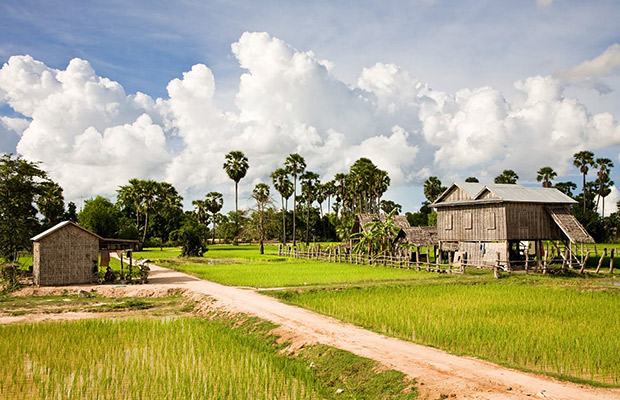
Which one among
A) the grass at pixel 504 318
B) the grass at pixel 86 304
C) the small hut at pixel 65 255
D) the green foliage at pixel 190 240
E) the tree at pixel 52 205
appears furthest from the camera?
the tree at pixel 52 205

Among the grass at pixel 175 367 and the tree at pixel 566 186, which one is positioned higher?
the tree at pixel 566 186

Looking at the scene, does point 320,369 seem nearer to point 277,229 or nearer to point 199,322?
point 199,322

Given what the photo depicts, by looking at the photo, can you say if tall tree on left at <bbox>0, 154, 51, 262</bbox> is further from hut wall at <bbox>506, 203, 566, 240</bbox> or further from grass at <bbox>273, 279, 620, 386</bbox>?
hut wall at <bbox>506, 203, 566, 240</bbox>

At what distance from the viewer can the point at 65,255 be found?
2500 cm

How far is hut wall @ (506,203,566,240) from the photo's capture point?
32906 millimetres

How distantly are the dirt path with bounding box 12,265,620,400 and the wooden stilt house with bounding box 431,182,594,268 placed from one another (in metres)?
19.9

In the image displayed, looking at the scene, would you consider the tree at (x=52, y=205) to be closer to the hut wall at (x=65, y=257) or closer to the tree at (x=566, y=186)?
the hut wall at (x=65, y=257)

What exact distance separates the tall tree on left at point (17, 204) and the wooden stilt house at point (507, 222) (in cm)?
2984

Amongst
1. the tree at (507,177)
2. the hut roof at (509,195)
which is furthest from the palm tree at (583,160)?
the hut roof at (509,195)

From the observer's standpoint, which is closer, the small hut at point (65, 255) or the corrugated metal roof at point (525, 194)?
the small hut at point (65, 255)

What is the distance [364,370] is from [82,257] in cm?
2057

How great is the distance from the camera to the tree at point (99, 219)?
7306cm

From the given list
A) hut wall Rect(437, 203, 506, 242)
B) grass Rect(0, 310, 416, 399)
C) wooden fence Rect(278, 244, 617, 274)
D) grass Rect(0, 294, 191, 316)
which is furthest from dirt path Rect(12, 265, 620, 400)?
hut wall Rect(437, 203, 506, 242)

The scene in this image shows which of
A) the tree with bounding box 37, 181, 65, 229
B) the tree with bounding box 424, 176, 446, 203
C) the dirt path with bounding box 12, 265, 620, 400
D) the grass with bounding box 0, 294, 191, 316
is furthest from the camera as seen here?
the tree with bounding box 424, 176, 446, 203
